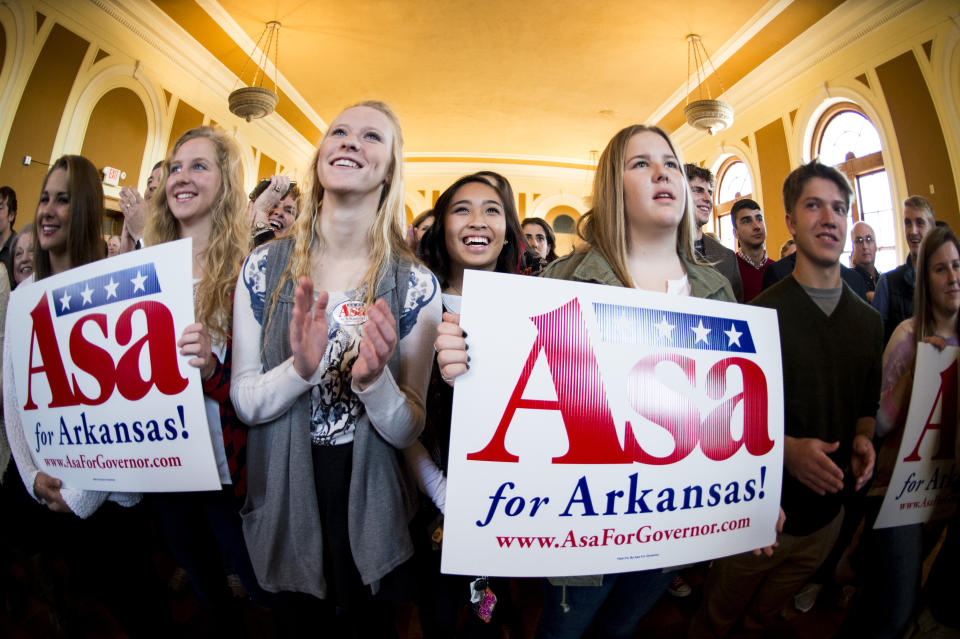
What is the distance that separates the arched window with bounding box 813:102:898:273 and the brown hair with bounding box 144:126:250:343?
6144mm

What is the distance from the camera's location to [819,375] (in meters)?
1.05

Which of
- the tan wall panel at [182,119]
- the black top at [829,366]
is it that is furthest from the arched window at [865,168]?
the tan wall panel at [182,119]

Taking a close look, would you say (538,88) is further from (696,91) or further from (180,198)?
(180,198)

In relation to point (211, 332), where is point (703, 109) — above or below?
above

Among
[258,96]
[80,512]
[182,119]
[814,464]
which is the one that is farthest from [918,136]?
[182,119]

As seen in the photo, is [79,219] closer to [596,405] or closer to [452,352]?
[452,352]

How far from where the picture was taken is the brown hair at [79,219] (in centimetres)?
122

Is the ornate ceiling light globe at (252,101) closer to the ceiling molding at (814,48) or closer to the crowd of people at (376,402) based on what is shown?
the crowd of people at (376,402)

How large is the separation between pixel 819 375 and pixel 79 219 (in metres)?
2.10

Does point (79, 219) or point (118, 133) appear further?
point (118, 133)

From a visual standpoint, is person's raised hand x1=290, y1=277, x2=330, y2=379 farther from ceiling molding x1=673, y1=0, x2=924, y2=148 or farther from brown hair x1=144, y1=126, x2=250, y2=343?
ceiling molding x1=673, y1=0, x2=924, y2=148

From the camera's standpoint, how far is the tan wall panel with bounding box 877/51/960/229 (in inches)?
164

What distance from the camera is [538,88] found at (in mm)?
6871

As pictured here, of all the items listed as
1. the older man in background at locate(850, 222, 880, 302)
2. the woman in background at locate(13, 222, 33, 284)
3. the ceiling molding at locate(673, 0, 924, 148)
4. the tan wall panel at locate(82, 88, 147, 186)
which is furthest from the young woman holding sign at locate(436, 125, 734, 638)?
the ceiling molding at locate(673, 0, 924, 148)
